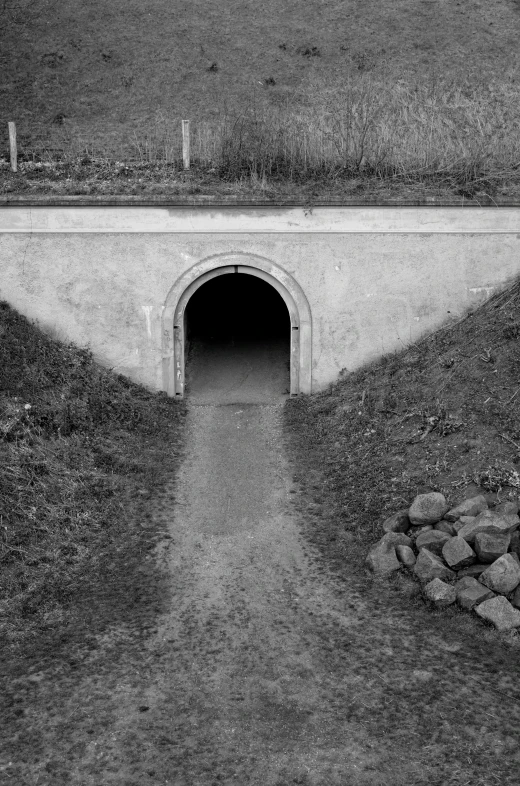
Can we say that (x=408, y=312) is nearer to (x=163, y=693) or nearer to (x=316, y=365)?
(x=316, y=365)

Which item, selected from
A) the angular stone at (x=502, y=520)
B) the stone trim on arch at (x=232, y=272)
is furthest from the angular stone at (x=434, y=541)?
the stone trim on arch at (x=232, y=272)

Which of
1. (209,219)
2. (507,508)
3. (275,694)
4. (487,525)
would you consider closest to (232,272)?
(209,219)

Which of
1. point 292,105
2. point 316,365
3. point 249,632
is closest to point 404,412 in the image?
point 316,365

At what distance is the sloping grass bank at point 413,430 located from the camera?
10.1 metres

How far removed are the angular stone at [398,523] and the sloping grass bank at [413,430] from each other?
0.23 m

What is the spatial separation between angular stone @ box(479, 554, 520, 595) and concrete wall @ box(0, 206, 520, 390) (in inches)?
304

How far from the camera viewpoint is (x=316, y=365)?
15.4 metres

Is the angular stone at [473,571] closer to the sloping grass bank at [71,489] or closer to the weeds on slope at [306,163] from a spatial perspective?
the sloping grass bank at [71,489]

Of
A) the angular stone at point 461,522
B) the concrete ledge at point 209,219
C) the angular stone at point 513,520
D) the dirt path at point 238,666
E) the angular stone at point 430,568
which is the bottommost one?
the dirt path at point 238,666

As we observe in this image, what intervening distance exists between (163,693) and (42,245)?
10709 mm

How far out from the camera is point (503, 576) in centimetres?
809

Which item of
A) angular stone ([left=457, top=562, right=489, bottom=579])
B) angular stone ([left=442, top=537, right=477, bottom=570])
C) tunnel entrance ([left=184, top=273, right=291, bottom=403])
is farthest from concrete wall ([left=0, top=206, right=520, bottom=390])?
angular stone ([left=457, top=562, right=489, bottom=579])

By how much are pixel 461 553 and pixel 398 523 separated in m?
1.18

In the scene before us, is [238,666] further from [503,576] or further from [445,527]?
[445,527]
